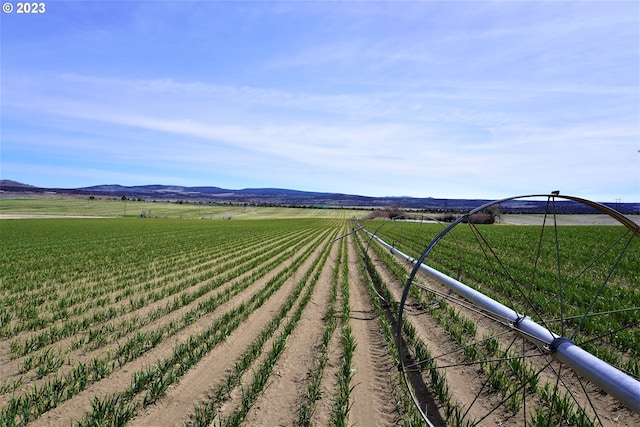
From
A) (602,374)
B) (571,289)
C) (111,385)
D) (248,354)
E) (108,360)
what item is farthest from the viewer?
(571,289)

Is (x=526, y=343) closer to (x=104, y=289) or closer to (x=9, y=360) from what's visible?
(x=9, y=360)

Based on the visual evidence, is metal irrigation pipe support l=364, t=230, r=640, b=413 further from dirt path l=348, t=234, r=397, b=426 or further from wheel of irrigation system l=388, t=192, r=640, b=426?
dirt path l=348, t=234, r=397, b=426

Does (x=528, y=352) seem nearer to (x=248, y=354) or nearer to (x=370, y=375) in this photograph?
(x=370, y=375)

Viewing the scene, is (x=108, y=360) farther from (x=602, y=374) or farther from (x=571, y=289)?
(x=571, y=289)

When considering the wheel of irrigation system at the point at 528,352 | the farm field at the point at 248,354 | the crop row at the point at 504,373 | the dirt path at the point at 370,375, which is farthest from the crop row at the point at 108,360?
the crop row at the point at 504,373

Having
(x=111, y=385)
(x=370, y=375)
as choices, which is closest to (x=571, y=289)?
(x=370, y=375)

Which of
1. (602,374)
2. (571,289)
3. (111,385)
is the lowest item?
(111,385)

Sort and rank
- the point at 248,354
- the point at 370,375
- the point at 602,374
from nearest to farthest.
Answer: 1. the point at 602,374
2. the point at 370,375
3. the point at 248,354

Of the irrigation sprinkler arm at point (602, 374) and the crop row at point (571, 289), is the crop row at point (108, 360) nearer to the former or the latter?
the irrigation sprinkler arm at point (602, 374)

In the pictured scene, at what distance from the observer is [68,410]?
445cm

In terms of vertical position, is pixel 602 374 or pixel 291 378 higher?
pixel 602 374

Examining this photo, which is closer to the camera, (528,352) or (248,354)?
(248,354)

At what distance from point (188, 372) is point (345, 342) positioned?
2.93 metres

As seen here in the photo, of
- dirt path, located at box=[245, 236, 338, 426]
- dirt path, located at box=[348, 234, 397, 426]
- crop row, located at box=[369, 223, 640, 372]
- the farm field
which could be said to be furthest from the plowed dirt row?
crop row, located at box=[369, 223, 640, 372]
